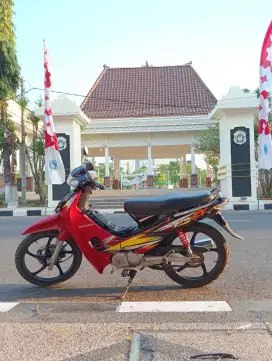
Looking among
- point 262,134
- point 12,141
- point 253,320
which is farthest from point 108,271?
point 12,141

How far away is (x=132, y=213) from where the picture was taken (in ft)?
12.8

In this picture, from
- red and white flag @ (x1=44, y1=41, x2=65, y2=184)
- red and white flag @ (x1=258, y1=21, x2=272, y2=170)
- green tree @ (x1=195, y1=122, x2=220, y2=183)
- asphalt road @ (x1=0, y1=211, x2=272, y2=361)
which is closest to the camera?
asphalt road @ (x1=0, y1=211, x2=272, y2=361)

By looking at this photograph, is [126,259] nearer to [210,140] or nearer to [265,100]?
[265,100]

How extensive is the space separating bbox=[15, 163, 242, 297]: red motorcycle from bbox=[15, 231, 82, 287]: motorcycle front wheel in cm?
1

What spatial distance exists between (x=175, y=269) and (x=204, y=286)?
1.05ft

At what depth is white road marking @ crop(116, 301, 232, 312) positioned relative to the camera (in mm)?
3357

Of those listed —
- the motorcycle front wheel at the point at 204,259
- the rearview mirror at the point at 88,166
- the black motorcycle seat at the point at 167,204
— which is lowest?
the motorcycle front wheel at the point at 204,259

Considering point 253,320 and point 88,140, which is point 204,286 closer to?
point 253,320

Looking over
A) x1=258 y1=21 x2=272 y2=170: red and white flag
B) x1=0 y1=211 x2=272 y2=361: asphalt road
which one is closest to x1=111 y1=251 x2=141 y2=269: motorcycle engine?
x1=0 y1=211 x2=272 y2=361: asphalt road

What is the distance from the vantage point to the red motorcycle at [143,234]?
383cm

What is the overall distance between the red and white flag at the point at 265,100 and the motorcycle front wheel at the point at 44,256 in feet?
32.8

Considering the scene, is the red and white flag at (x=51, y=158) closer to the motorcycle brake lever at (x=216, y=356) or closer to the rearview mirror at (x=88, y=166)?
the rearview mirror at (x=88, y=166)

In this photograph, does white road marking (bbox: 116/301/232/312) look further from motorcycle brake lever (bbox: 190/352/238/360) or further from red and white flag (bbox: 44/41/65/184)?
red and white flag (bbox: 44/41/65/184)

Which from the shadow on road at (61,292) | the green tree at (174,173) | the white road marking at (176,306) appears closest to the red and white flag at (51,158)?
Result: the shadow on road at (61,292)
